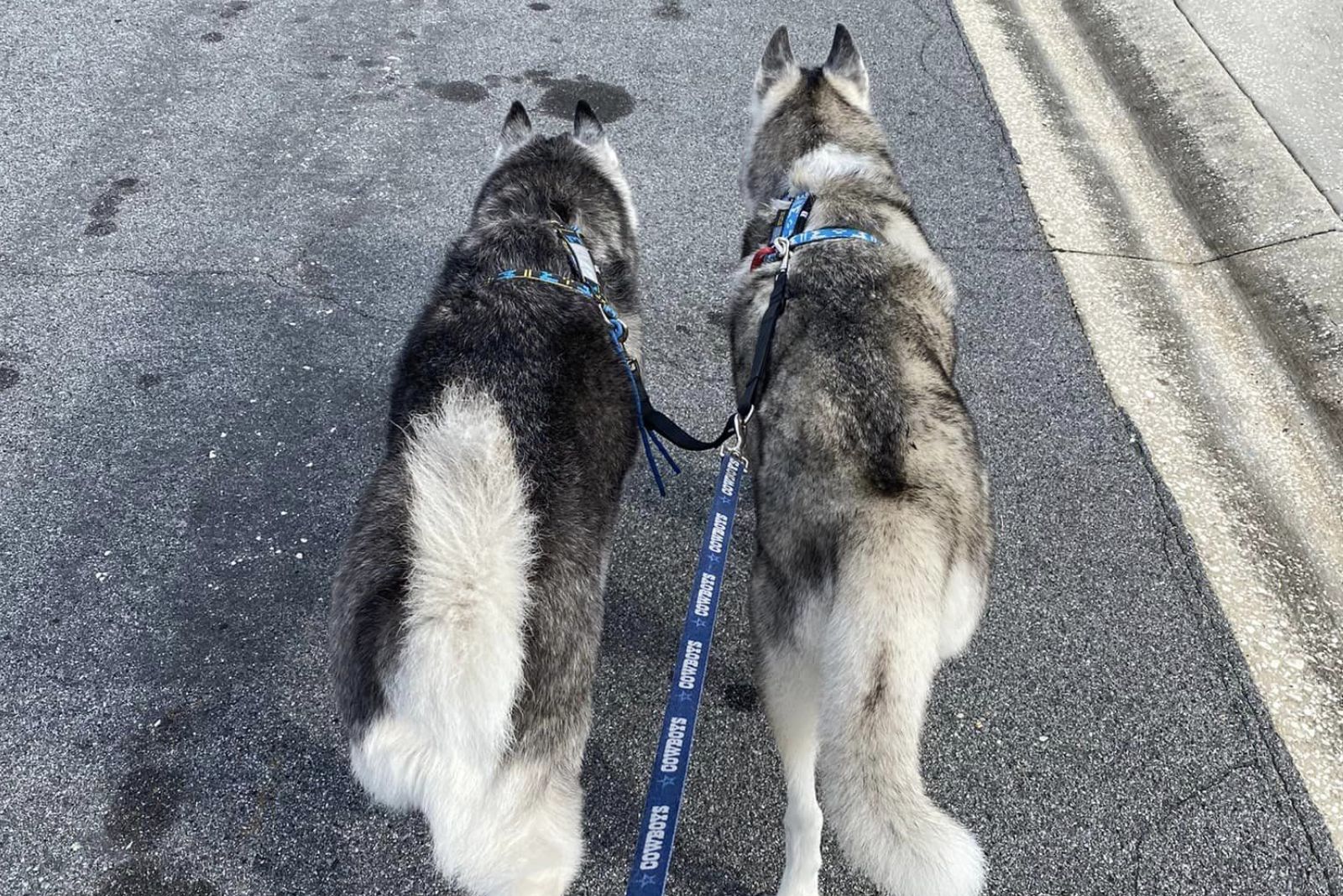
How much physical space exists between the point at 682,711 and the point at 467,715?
0.48m

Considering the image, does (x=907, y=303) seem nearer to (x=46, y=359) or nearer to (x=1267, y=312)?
(x=1267, y=312)

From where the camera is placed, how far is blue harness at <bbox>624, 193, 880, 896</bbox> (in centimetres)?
177

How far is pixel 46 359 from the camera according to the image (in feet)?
12.5

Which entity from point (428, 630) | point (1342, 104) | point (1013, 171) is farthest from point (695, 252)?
point (1342, 104)

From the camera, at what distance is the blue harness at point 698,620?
1.77 metres

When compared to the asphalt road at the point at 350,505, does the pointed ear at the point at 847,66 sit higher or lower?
higher

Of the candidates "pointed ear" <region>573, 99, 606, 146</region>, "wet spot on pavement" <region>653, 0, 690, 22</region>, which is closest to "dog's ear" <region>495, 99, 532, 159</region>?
"pointed ear" <region>573, 99, 606, 146</region>

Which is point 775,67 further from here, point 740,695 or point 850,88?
point 740,695

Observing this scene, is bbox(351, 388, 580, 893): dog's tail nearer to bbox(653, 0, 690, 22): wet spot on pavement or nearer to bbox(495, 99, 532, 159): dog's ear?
bbox(495, 99, 532, 159): dog's ear

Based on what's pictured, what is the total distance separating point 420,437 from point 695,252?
2.86 meters

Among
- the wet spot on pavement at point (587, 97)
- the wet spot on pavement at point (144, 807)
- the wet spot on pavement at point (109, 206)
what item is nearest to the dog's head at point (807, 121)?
the wet spot on pavement at point (587, 97)

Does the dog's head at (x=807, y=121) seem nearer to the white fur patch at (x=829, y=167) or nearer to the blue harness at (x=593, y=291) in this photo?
the white fur patch at (x=829, y=167)

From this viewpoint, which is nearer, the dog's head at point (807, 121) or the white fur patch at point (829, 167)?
the white fur patch at point (829, 167)

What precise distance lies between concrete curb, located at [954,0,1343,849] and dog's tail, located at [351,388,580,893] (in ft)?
7.74
